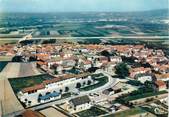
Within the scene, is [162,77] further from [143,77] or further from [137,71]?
[137,71]

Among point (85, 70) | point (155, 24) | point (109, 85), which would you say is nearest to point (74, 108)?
point (109, 85)

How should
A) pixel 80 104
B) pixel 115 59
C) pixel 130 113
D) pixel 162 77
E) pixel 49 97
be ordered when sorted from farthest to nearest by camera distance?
pixel 115 59 < pixel 162 77 < pixel 49 97 < pixel 80 104 < pixel 130 113

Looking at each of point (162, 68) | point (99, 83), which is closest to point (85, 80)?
point (99, 83)

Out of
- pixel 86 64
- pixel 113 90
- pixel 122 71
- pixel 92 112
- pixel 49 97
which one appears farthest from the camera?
pixel 86 64

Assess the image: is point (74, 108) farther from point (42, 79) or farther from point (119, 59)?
point (119, 59)

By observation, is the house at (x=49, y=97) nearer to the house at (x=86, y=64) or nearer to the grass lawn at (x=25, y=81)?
the grass lawn at (x=25, y=81)
